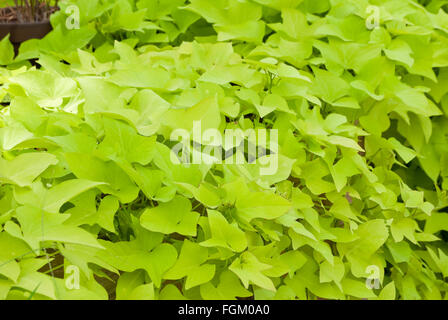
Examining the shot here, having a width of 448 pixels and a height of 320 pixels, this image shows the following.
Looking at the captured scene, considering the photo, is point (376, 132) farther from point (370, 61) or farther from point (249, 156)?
point (249, 156)

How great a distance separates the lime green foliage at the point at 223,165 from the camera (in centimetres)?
72

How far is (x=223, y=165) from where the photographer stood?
81cm

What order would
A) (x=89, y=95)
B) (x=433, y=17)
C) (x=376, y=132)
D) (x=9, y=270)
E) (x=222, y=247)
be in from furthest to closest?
1. (x=433, y=17)
2. (x=376, y=132)
3. (x=89, y=95)
4. (x=222, y=247)
5. (x=9, y=270)

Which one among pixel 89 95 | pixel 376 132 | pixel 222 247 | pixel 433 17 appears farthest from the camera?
pixel 433 17

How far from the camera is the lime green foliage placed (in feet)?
2.35

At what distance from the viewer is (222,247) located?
730 millimetres

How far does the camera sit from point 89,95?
0.88 m

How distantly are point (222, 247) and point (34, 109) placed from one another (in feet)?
1.37

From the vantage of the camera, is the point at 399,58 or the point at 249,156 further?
the point at 399,58

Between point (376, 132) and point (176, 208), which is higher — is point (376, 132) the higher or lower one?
the lower one

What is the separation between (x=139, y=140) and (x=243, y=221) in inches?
7.6
